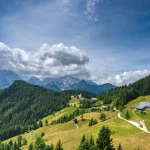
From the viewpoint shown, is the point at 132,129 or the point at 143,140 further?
the point at 132,129

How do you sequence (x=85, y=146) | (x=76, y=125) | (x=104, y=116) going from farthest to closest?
(x=76, y=125), (x=104, y=116), (x=85, y=146)

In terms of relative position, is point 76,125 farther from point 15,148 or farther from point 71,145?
point 71,145

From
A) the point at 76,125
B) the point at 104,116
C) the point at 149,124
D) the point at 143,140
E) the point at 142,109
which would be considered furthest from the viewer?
the point at 76,125

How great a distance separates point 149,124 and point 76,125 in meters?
82.7

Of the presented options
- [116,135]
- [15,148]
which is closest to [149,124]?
[116,135]

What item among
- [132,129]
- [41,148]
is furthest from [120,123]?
[41,148]

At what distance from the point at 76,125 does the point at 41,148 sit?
117405 mm

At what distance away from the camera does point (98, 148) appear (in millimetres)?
82500

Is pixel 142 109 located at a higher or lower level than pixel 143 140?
higher

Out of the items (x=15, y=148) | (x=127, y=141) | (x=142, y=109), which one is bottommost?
(x=15, y=148)

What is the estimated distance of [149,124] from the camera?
128625mm

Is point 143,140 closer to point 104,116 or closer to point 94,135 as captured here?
point 94,135

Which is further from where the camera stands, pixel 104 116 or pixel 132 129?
pixel 104 116

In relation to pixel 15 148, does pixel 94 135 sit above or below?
above
